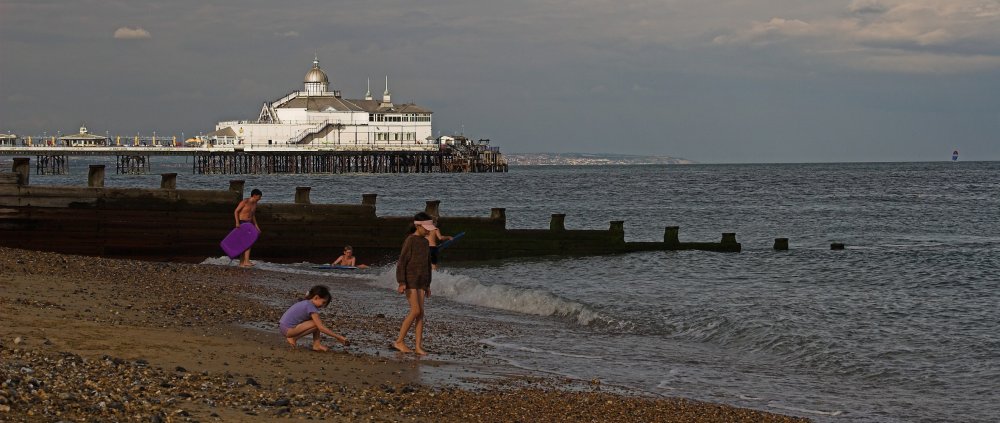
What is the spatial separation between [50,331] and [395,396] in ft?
10.1

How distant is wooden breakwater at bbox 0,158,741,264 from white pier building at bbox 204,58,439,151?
102m

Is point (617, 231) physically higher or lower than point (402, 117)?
lower

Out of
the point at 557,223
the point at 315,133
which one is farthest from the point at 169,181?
the point at 315,133

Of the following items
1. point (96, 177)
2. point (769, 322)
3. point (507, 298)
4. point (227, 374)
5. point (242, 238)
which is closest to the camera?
point (227, 374)

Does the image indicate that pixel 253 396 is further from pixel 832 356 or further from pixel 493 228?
pixel 493 228

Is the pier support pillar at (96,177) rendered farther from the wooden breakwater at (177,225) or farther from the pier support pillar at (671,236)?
the pier support pillar at (671,236)

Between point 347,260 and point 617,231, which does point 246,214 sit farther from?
point 617,231

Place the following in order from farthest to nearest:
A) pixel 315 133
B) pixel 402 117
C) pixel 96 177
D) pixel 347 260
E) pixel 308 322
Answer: pixel 402 117 < pixel 315 133 < pixel 347 260 < pixel 96 177 < pixel 308 322

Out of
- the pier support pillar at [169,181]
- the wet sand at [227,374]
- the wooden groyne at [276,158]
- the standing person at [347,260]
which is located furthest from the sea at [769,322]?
the wooden groyne at [276,158]

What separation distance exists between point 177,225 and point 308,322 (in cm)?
1108

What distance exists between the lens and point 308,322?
36.3 feet

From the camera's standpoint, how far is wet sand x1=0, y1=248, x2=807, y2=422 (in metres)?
7.27

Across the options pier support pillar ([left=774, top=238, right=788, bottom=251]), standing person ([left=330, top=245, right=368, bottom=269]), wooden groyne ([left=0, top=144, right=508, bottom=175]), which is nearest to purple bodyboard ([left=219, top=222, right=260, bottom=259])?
standing person ([left=330, top=245, right=368, bottom=269])

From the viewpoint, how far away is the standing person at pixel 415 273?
11516 millimetres
